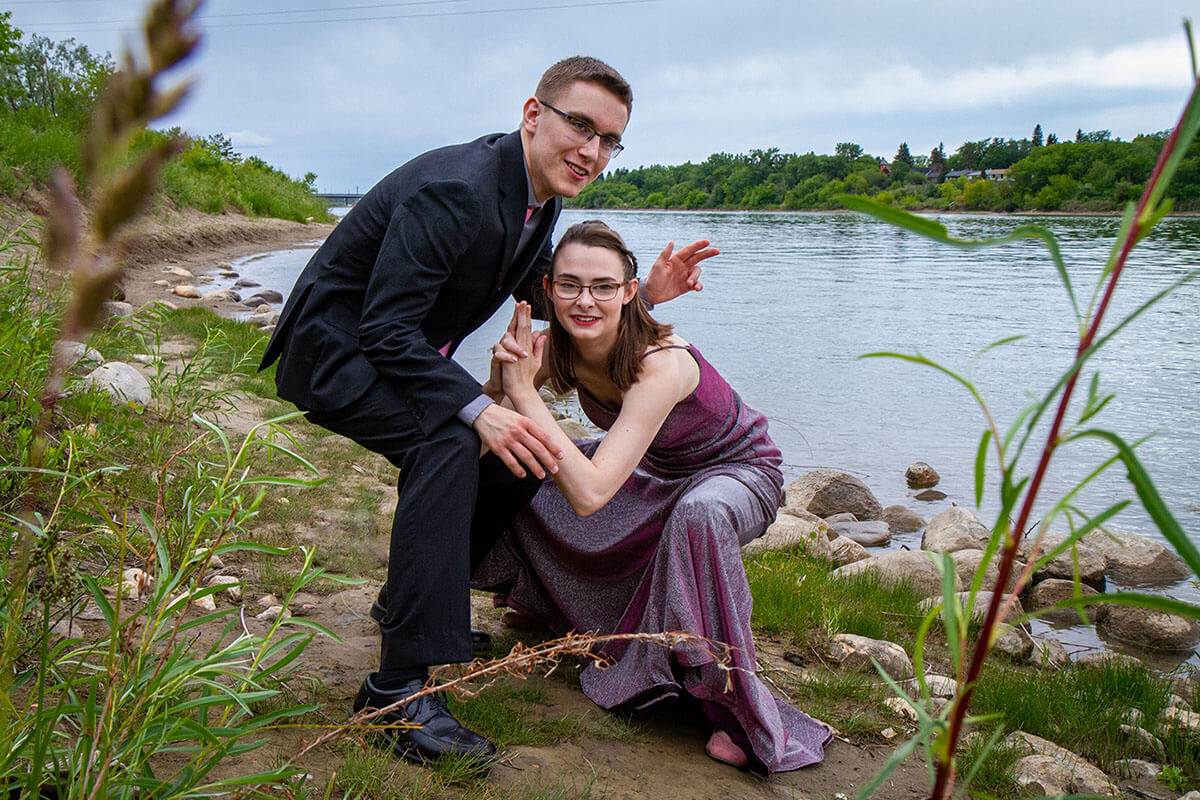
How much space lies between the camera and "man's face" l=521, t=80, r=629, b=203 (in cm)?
322

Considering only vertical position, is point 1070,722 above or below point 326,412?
below

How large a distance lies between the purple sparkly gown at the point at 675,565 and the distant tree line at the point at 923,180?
116 feet

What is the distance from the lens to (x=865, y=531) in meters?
7.64

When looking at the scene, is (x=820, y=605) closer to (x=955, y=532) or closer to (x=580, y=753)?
(x=580, y=753)

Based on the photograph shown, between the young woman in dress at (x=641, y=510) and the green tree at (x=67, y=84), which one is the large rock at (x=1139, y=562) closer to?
the young woman in dress at (x=641, y=510)

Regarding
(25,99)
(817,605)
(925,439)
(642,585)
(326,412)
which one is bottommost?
(925,439)

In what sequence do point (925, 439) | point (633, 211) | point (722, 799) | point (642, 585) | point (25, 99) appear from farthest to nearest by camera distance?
point (633, 211) → point (25, 99) → point (925, 439) → point (642, 585) → point (722, 799)

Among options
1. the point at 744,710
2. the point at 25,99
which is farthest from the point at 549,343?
the point at 25,99

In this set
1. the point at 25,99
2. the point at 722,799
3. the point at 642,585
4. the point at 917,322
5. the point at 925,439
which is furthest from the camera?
the point at 25,99

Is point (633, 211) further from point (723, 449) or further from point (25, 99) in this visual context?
point (723, 449)

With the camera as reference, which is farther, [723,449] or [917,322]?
[917,322]

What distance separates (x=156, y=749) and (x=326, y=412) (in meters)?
1.57

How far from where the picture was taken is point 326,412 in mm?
3117

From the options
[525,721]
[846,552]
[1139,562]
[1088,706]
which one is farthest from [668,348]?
[1139,562]
